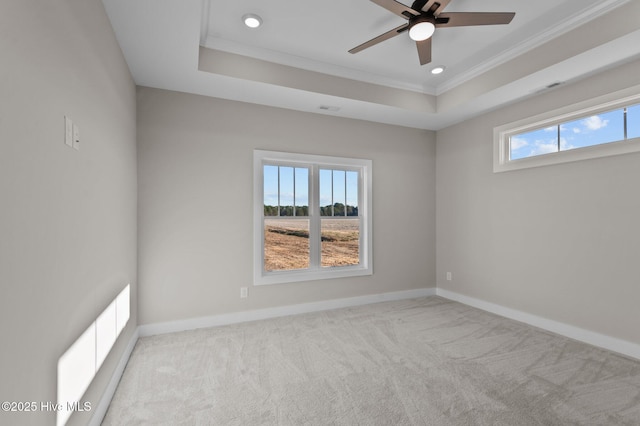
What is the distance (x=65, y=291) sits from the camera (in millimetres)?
1357

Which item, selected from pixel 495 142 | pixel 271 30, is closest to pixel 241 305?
pixel 271 30

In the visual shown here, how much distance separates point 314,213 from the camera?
4062 millimetres

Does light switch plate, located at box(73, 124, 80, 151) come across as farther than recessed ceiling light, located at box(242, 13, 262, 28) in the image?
No

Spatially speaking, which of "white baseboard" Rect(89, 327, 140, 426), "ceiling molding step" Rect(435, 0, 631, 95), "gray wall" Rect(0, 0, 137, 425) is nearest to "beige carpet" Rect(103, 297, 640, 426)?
"white baseboard" Rect(89, 327, 140, 426)

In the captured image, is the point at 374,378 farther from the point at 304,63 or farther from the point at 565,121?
the point at 565,121

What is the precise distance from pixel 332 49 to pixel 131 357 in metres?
3.50

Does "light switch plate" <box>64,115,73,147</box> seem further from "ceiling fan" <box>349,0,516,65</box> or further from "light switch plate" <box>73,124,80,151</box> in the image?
"ceiling fan" <box>349,0,516,65</box>

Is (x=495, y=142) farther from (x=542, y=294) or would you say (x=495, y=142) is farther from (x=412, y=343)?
(x=412, y=343)

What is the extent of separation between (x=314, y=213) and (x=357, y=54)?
1.98m

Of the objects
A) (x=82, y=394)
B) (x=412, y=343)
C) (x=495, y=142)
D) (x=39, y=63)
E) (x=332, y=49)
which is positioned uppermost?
(x=332, y=49)

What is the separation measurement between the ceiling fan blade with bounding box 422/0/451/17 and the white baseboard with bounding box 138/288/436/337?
329 cm

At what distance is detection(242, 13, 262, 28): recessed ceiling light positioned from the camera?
2529mm

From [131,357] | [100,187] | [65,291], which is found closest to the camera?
[65,291]

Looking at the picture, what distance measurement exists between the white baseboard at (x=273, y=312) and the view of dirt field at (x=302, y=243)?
0.51 metres
